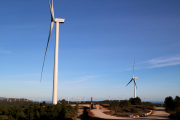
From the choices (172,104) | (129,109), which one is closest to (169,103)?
(172,104)

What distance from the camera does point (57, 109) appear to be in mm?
38656

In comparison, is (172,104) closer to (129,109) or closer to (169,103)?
(169,103)

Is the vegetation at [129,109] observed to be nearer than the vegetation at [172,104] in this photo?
No

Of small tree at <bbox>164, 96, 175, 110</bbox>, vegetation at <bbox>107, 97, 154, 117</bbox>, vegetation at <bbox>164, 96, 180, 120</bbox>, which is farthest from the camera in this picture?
small tree at <bbox>164, 96, 175, 110</bbox>

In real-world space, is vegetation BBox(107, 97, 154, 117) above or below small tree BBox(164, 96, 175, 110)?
below

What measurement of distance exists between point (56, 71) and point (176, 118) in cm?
2950

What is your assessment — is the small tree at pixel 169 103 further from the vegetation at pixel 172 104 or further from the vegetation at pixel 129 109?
the vegetation at pixel 129 109

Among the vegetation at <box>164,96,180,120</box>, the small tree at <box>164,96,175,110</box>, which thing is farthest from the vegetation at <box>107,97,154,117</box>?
the vegetation at <box>164,96,180,120</box>

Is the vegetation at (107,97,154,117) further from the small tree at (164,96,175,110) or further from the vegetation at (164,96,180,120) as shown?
the vegetation at (164,96,180,120)

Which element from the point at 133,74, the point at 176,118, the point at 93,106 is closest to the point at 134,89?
the point at 133,74

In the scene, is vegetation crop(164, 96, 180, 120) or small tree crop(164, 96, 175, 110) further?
small tree crop(164, 96, 175, 110)

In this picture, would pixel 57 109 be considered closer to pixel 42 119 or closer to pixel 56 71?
pixel 42 119

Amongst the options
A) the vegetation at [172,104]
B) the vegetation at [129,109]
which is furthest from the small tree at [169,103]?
the vegetation at [129,109]

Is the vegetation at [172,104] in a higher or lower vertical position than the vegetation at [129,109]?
higher
